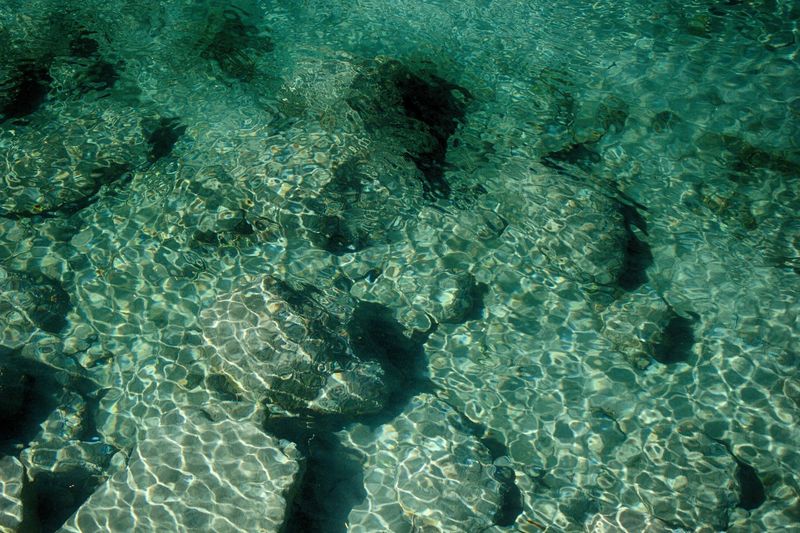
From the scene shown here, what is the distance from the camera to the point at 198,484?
462cm

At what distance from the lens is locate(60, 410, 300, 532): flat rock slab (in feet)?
14.5

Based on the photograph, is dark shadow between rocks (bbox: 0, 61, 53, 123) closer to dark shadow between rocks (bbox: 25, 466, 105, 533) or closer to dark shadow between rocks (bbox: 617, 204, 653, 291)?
dark shadow between rocks (bbox: 25, 466, 105, 533)

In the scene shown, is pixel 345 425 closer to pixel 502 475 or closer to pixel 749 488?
pixel 502 475

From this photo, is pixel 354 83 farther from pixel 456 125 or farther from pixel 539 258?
pixel 539 258

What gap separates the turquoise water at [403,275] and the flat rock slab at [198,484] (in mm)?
24

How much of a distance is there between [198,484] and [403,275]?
311cm

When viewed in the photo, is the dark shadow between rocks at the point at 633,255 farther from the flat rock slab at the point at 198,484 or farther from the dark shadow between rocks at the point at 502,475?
the flat rock slab at the point at 198,484

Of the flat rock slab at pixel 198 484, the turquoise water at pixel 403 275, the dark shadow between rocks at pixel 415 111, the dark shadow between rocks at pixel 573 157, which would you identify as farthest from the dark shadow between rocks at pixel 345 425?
the dark shadow between rocks at pixel 573 157

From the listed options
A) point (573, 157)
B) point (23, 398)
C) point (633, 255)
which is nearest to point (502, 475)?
point (633, 255)

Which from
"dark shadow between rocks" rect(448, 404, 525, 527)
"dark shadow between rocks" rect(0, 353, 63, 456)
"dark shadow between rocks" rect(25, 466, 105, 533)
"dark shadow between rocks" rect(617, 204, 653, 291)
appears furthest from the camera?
"dark shadow between rocks" rect(617, 204, 653, 291)

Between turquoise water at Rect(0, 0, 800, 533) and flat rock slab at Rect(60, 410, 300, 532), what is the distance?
0.08ft

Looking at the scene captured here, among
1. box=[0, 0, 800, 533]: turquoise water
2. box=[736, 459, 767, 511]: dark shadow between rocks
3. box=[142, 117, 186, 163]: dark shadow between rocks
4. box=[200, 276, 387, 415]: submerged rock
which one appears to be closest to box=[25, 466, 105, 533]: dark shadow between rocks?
box=[0, 0, 800, 533]: turquoise water

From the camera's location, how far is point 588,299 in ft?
21.4

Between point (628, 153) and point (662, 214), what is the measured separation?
1.15m
